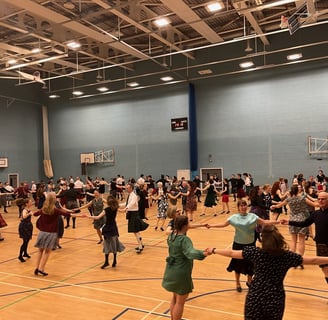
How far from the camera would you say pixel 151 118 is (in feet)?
85.3

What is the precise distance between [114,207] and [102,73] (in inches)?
861

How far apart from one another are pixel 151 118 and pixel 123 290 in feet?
67.9

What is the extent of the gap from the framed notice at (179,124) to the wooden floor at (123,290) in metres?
16.3

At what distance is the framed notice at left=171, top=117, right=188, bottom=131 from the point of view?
24591mm

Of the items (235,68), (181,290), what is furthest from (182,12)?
(181,290)

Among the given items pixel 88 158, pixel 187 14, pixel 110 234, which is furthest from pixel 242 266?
pixel 88 158

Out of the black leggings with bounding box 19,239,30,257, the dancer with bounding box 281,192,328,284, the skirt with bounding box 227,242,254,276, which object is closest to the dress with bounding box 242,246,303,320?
the dancer with bounding box 281,192,328,284

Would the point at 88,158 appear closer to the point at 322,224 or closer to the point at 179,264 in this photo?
the point at 322,224

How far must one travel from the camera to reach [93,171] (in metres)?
28.1

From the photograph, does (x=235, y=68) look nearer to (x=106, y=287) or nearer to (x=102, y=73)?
(x=102, y=73)

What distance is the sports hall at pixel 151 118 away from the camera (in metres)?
6.04

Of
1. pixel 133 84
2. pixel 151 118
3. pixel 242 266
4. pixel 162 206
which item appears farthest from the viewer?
pixel 151 118

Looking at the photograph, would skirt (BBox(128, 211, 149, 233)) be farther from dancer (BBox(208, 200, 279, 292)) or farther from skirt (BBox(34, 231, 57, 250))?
dancer (BBox(208, 200, 279, 292))

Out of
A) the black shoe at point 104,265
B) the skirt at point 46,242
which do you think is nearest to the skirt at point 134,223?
the black shoe at point 104,265
